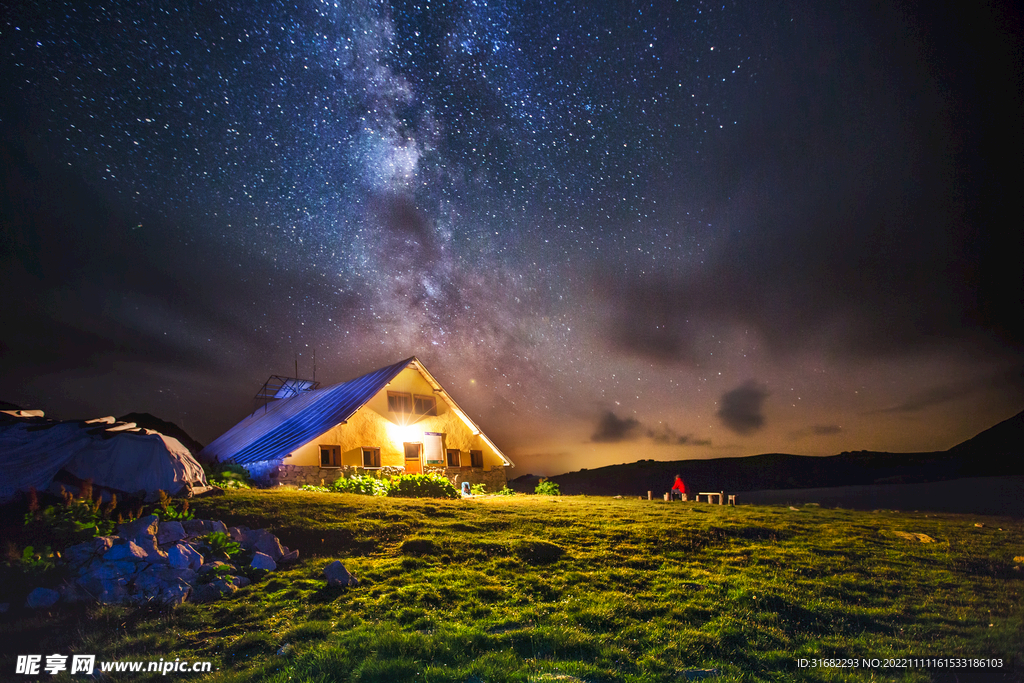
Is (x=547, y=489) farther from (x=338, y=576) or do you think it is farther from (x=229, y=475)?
(x=338, y=576)

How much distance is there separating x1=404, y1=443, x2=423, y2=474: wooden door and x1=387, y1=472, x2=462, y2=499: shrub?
4249 millimetres

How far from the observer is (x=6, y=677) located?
17.6ft

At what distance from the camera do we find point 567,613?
6.73m

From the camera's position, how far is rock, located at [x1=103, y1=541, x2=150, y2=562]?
7.59 meters

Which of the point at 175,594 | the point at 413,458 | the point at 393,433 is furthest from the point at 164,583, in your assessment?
the point at 413,458

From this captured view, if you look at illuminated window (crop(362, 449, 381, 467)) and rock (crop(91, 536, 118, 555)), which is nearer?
rock (crop(91, 536, 118, 555))

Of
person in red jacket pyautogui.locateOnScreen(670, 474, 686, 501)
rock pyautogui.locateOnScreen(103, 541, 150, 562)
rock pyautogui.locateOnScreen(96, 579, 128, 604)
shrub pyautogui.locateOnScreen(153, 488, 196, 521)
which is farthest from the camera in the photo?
person in red jacket pyautogui.locateOnScreen(670, 474, 686, 501)

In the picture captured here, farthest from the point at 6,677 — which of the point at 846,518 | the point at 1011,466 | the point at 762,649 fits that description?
the point at 1011,466

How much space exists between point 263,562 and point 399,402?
1827 cm

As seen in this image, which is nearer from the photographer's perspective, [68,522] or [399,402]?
[68,522]

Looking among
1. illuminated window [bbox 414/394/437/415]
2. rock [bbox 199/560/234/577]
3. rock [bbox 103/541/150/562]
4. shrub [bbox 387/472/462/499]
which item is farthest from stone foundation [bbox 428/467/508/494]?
rock [bbox 103/541/150/562]

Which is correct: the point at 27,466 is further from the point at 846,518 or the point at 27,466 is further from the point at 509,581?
the point at 846,518

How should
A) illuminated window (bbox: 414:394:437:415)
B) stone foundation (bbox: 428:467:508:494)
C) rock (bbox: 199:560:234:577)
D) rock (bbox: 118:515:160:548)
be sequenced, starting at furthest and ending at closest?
1. illuminated window (bbox: 414:394:437:415)
2. stone foundation (bbox: 428:467:508:494)
3. rock (bbox: 118:515:160:548)
4. rock (bbox: 199:560:234:577)

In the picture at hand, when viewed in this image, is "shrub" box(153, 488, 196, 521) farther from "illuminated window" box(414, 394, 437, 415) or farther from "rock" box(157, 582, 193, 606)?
"illuminated window" box(414, 394, 437, 415)
